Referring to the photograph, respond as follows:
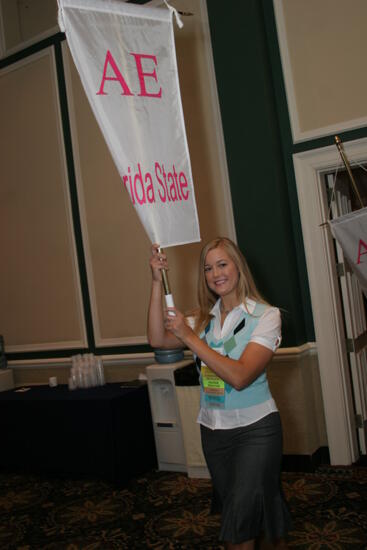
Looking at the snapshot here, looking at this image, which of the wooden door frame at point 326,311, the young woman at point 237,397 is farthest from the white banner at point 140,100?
the wooden door frame at point 326,311

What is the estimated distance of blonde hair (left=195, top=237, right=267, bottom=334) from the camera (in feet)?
7.80

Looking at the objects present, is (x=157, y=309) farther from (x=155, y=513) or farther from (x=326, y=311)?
(x=326, y=311)

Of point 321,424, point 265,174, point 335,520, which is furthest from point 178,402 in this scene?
point 265,174

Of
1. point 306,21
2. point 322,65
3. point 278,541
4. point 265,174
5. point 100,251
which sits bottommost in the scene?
point 278,541

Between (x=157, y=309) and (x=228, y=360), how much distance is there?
45cm

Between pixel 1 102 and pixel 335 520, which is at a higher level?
pixel 1 102

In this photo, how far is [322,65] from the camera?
419cm

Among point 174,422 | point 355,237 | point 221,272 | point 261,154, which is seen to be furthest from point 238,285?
point 174,422

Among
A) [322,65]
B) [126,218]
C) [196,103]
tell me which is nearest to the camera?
[322,65]

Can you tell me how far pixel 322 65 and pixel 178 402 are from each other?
8.63 feet

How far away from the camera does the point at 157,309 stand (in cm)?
245

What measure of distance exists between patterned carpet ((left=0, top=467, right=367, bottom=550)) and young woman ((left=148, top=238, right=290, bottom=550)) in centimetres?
115

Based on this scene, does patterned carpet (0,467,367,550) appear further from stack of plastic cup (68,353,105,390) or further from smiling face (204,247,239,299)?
smiling face (204,247,239,299)

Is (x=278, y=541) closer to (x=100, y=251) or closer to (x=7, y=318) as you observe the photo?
(x=100, y=251)
